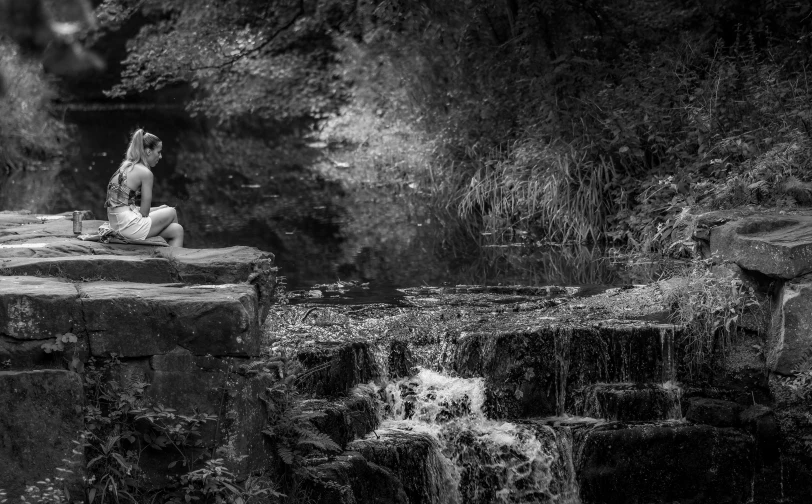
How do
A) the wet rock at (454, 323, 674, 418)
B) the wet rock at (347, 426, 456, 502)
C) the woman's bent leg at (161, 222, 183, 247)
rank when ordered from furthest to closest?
the woman's bent leg at (161, 222, 183, 247)
the wet rock at (454, 323, 674, 418)
the wet rock at (347, 426, 456, 502)

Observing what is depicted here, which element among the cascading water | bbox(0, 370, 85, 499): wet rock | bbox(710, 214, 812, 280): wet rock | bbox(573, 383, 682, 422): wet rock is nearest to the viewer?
bbox(0, 370, 85, 499): wet rock

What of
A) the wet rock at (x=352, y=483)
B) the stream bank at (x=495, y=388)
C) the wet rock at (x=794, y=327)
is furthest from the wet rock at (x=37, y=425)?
the wet rock at (x=794, y=327)

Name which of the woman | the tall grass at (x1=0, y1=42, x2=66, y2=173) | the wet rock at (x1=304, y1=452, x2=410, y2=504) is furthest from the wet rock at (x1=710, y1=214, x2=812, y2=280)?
the tall grass at (x1=0, y1=42, x2=66, y2=173)

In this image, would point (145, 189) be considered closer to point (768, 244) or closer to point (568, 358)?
point (568, 358)

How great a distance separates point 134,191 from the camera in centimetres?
841

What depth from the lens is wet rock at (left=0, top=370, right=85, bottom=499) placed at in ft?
16.3

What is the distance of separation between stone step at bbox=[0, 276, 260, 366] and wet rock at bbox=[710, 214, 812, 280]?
4.05m

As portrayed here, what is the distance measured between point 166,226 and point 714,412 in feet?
15.5

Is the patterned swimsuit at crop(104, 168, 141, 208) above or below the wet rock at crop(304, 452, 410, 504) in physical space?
above

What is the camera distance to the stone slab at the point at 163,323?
517cm

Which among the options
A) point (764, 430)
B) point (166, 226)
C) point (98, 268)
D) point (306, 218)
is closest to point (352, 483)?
point (98, 268)

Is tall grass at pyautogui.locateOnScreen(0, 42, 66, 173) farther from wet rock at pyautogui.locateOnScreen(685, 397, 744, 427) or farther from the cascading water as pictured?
wet rock at pyautogui.locateOnScreen(685, 397, 744, 427)

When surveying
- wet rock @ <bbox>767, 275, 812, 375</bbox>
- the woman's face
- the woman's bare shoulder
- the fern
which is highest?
the woman's face

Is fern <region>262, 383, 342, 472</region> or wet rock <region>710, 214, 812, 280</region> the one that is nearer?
fern <region>262, 383, 342, 472</region>
